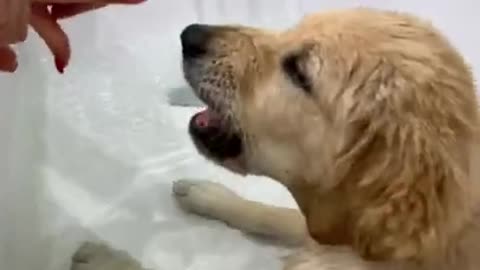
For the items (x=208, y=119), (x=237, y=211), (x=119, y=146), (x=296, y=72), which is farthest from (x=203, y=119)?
(x=119, y=146)

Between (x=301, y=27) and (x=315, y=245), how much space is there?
0.77ft

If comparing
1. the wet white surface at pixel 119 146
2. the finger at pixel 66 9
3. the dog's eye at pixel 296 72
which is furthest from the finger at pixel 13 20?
the wet white surface at pixel 119 146

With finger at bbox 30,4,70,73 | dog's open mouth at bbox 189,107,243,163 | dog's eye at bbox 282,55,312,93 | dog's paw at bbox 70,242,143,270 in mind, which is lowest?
dog's paw at bbox 70,242,143,270

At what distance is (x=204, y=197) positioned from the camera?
59.9 inches

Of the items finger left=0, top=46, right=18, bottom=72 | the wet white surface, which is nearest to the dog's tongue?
finger left=0, top=46, right=18, bottom=72

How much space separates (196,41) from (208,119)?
0.09 metres

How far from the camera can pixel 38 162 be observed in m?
1.56

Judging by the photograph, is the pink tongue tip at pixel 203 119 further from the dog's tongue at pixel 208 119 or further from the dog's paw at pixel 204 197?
the dog's paw at pixel 204 197

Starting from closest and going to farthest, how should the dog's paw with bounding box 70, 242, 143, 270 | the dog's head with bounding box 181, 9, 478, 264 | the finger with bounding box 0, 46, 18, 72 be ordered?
the dog's head with bounding box 181, 9, 478, 264 < the finger with bounding box 0, 46, 18, 72 < the dog's paw with bounding box 70, 242, 143, 270

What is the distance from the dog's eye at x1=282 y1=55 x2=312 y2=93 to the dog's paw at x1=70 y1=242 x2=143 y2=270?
1.43 ft

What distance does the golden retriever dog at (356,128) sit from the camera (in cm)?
100

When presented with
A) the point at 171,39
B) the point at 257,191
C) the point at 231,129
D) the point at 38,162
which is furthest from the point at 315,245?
the point at 171,39

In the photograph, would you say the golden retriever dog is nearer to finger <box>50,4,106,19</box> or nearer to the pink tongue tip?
the pink tongue tip

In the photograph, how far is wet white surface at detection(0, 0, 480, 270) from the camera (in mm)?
1507
